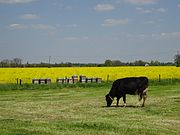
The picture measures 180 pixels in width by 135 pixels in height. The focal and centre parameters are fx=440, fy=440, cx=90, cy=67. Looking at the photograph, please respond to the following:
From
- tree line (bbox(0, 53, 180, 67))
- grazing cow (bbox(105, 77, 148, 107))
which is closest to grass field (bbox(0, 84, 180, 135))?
grazing cow (bbox(105, 77, 148, 107))

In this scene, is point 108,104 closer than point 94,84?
Yes

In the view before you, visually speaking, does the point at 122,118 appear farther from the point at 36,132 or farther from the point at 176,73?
the point at 176,73

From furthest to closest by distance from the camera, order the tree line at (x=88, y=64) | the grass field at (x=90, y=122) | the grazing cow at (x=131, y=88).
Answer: the tree line at (x=88, y=64)
the grazing cow at (x=131, y=88)
the grass field at (x=90, y=122)

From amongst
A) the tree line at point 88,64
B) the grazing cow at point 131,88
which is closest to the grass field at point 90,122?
the grazing cow at point 131,88

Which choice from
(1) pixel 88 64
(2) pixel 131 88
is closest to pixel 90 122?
(2) pixel 131 88

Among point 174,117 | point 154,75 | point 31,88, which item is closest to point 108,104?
point 174,117

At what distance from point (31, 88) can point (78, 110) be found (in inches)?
887

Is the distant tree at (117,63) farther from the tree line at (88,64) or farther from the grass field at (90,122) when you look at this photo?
the grass field at (90,122)

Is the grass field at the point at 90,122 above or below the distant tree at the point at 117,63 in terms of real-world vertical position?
below

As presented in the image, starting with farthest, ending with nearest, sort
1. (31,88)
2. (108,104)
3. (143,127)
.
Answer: (31,88) → (108,104) → (143,127)

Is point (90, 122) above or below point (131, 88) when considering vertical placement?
below

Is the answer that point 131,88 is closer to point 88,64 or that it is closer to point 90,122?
point 90,122

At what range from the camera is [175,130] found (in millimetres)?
14719

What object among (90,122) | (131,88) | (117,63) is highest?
(117,63)
